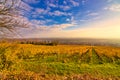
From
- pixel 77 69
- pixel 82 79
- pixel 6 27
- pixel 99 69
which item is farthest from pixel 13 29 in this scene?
pixel 99 69

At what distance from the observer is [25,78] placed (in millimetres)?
10445

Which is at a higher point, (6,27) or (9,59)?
(6,27)

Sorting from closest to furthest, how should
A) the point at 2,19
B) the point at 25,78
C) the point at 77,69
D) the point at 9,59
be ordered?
the point at 25,78
the point at 2,19
the point at 9,59
the point at 77,69

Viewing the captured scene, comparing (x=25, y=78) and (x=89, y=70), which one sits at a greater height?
(x=25, y=78)

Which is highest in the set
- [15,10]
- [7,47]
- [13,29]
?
[15,10]

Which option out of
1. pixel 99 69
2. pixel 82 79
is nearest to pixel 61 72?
pixel 99 69

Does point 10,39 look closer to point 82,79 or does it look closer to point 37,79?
point 37,79

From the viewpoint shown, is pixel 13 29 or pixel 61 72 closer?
pixel 13 29

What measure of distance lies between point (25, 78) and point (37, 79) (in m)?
0.66

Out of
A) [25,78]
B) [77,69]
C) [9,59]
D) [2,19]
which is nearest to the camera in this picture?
[25,78]

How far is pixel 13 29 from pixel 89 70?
9.62m

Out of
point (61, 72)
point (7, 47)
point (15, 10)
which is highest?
point (15, 10)

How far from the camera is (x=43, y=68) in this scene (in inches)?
747

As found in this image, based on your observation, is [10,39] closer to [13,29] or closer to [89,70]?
[13,29]
